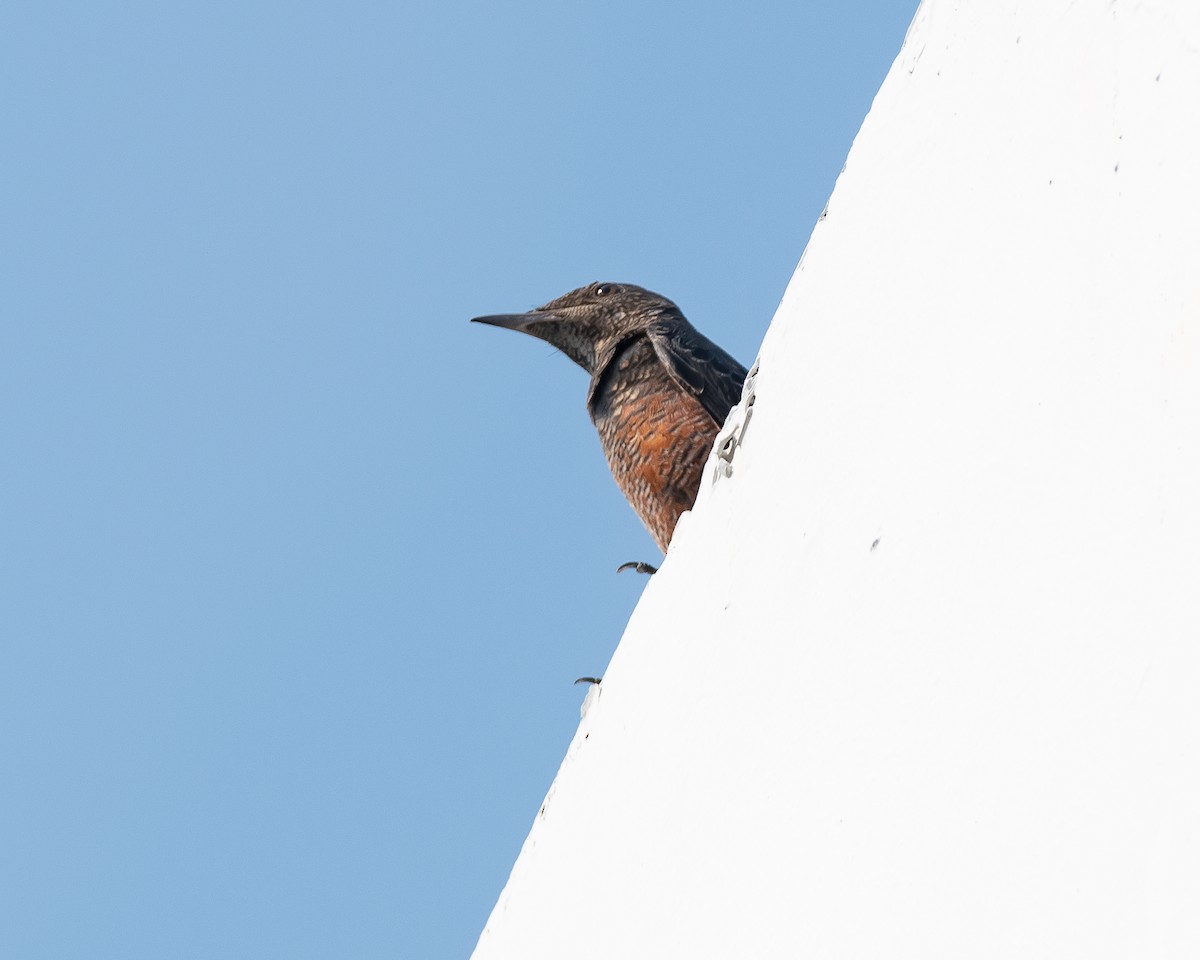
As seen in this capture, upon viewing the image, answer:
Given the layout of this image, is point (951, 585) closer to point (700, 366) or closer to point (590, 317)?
point (700, 366)

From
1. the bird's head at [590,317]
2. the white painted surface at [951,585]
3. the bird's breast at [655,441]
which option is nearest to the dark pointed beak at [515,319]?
the bird's head at [590,317]

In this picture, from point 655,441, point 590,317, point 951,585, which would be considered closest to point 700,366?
point 655,441

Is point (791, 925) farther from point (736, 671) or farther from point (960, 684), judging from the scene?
point (736, 671)

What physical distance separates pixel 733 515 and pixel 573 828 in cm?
66

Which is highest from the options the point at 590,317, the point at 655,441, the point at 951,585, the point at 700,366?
the point at 590,317

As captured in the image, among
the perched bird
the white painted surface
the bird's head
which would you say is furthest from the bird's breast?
the white painted surface

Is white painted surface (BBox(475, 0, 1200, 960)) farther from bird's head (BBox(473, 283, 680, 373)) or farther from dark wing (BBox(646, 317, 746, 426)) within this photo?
bird's head (BBox(473, 283, 680, 373))

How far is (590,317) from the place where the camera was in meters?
5.93

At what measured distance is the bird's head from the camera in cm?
577

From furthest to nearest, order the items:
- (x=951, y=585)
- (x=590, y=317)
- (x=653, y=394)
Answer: (x=590, y=317), (x=653, y=394), (x=951, y=585)

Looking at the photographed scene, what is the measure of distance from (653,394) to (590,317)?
1049mm

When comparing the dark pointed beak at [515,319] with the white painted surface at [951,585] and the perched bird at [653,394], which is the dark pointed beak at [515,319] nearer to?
the perched bird at [653,394]

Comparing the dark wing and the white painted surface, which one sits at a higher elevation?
the dark wing

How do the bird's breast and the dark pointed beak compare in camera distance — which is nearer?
the bird's breast
